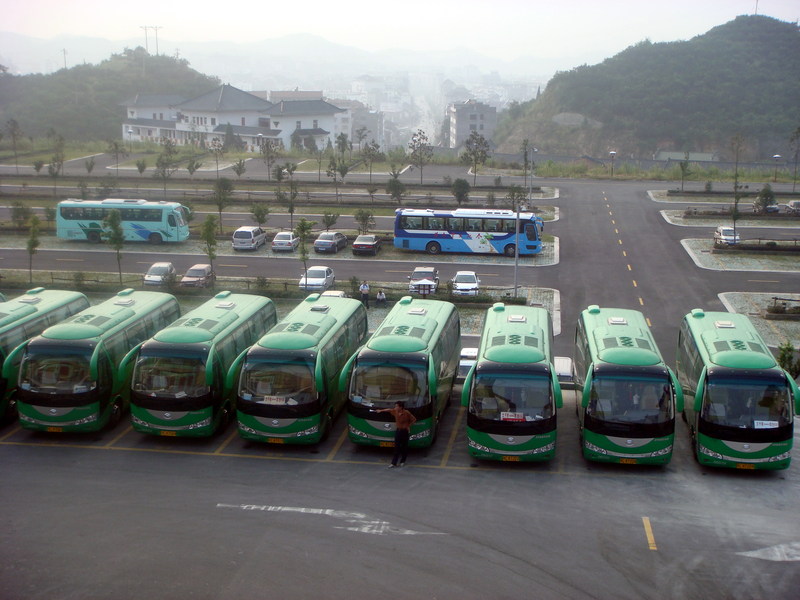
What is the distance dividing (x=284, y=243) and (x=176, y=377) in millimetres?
29034

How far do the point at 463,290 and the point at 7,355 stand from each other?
70.3 feet

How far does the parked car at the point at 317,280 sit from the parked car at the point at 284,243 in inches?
314

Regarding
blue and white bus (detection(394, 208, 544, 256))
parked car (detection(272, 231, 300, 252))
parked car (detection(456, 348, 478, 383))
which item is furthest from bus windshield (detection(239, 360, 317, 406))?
blue and white bus (detection(394, 208, 544, 256))

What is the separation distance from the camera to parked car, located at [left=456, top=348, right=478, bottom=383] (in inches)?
948

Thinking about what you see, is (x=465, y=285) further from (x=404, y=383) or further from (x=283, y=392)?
(x=283, y=392)

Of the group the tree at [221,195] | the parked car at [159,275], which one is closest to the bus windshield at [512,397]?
the parked car at [159,275]

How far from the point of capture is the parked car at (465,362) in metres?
24.1

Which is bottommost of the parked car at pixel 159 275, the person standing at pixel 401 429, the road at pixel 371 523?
the road at pixel 371 523

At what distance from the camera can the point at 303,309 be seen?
68.1 feet

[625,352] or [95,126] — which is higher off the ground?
[95,126]

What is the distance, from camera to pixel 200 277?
37688 millimetres

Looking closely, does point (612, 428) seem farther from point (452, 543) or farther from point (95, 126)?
point (95, 126)

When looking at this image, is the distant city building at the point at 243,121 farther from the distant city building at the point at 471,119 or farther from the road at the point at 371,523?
the road at the point at 371,523

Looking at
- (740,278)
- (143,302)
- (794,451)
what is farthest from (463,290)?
(794,451)
